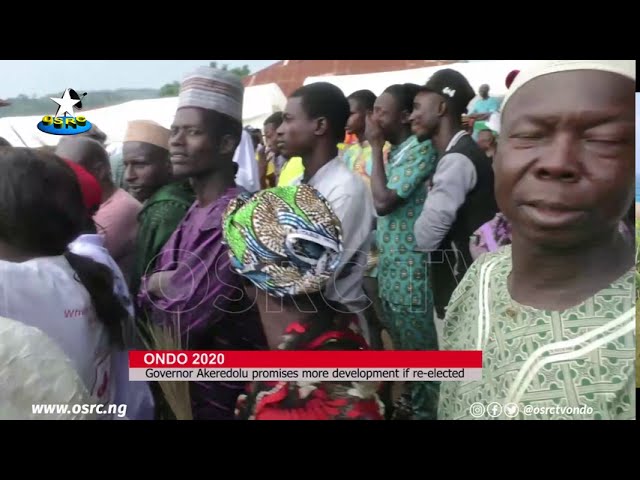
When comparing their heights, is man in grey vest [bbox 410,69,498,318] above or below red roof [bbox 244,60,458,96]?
below

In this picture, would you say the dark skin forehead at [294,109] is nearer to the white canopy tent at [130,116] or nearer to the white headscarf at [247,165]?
the white canopy tent at [130,116]

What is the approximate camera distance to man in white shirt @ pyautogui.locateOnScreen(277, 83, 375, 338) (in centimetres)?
403

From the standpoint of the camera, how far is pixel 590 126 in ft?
12.4

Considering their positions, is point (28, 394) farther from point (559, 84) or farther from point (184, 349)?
point (559, 84)

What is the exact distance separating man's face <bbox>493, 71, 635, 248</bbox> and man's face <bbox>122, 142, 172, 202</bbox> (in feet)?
5.31

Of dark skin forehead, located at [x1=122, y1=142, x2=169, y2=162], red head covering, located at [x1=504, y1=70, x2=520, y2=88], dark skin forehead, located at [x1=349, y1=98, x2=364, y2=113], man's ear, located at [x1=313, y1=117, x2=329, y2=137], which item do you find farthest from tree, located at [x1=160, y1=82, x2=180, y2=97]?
red head covering, located at [x1=504, y1=70, x2=520, y2=88]

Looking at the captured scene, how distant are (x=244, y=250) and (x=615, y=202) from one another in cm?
174

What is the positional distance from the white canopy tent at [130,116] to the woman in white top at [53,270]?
0.27 ft

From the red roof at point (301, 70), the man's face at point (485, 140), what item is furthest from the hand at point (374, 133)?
the man's face at point (485, 140)

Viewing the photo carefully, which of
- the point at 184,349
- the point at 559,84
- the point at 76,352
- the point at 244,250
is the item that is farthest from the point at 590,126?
the point at 76,352

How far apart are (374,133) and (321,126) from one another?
10.1 inches

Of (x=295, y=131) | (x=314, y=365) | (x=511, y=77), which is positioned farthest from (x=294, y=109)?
(x=314, y=365)

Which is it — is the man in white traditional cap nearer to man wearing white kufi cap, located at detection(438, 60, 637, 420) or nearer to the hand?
the hand

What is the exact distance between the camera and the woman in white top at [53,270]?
4.00 meters
